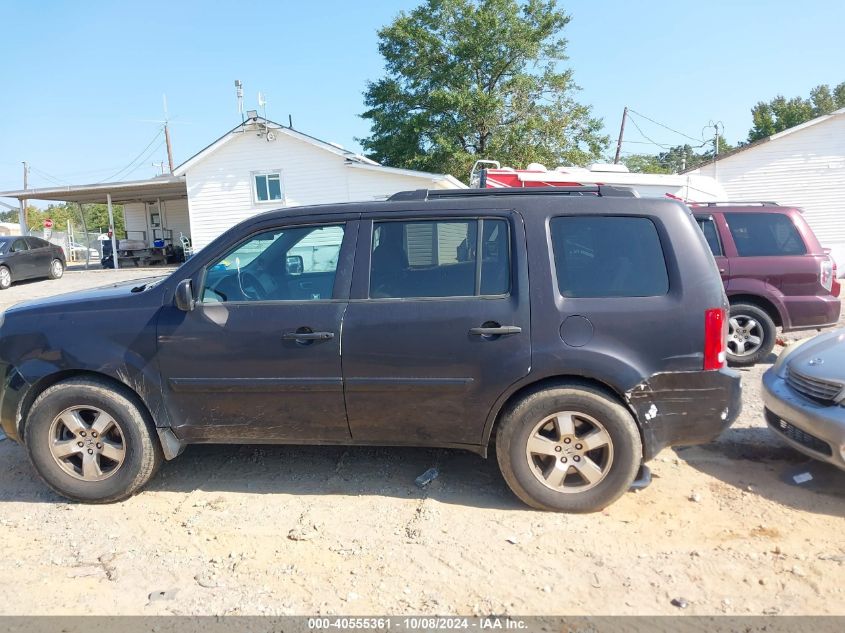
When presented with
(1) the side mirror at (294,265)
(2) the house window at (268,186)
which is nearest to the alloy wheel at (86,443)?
(1) the side mirror at (294,265)

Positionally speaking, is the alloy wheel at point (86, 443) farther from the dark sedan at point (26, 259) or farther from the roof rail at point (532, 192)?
the dark sedan at point (26, 259)

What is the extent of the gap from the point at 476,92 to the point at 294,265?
23.4 m

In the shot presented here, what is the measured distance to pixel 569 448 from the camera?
11.7 feet

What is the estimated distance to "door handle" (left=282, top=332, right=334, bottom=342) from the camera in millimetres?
3617

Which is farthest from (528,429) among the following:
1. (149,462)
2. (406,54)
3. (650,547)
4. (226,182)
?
(406,54)

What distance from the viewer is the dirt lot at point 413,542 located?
288 centimetres

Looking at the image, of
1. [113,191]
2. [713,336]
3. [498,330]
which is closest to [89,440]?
[498,330]

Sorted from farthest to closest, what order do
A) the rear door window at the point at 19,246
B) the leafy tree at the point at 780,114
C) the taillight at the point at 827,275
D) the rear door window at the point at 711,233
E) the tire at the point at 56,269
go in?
the leafy tree at the point at 780,114
the tire at the point at 56,269
the rear door window at the point at 19,246
the rear door window at the point at 711,233
the taillight at the point at 827,275

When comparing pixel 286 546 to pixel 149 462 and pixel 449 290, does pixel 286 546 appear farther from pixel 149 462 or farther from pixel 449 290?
pixel 449 290

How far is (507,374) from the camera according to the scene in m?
3.51

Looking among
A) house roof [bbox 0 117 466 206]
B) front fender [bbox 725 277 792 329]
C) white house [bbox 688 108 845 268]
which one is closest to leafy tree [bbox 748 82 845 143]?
white house [bbox 688 108 845 268]

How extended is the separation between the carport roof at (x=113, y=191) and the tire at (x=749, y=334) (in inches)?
791

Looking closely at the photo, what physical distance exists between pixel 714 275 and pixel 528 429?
4.61 feet

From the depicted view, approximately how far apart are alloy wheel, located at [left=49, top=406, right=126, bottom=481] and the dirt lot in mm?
249
